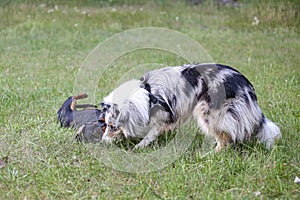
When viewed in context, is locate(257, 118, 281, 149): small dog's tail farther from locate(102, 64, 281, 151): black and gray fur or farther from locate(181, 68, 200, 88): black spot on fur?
locate(181, 68, 200, 88): black spot on fur

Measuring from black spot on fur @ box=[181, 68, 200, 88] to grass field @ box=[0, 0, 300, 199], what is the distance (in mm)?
556

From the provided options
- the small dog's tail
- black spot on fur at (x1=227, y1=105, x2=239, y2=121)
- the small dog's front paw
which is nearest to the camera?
black spot on fur at (x1=227, y1=105, x2=239, y2=121)

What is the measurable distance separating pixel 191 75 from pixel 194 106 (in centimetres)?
26

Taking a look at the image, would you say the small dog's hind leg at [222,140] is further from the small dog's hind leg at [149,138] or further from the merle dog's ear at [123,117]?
the merle dog's ear at [123,117]

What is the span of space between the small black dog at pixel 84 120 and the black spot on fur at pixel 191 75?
77 cm

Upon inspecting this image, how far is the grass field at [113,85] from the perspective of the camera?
2.96m

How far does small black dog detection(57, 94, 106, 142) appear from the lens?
11.9 feet

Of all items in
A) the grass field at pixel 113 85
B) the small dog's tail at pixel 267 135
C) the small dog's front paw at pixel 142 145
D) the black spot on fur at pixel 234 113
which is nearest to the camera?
the grass field at pixel 113 85

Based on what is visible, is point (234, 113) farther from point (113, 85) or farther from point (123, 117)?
point (113, 85)

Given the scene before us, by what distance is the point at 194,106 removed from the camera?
3488 millimetres

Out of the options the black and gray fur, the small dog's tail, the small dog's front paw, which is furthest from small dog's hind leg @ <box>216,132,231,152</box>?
the small dog's front paw

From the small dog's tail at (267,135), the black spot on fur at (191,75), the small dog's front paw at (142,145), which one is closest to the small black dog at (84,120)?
the small dog's front paw at (142,145)

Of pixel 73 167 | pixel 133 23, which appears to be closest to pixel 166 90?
pixel 73 167

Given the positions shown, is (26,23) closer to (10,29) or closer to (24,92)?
(10,29)
